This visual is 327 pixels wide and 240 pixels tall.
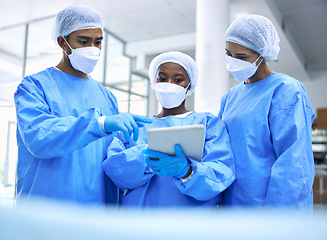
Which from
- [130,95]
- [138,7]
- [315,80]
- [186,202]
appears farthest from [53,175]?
[315,80]

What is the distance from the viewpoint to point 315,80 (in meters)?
7.96

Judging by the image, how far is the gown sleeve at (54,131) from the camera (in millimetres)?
1065

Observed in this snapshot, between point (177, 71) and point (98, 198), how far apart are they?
0.67 m

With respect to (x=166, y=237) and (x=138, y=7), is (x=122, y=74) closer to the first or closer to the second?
(x=138, y=7)

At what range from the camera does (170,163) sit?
1.09m

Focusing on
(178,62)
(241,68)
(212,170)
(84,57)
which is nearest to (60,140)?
(84,57)

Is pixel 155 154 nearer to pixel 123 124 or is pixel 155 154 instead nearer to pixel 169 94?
pixel 123 124

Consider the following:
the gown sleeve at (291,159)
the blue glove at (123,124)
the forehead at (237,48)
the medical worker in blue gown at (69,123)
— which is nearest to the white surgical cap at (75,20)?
the medical worker in blue gown at (69,123)

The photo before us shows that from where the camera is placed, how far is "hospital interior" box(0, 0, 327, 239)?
0.83ft

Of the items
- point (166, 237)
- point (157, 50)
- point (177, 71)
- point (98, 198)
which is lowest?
point (98, 198)

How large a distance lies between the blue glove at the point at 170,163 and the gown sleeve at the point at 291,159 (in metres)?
0.32

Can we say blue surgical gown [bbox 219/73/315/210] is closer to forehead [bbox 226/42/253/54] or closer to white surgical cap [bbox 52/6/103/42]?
forehead [bbox 226/42/253/54]

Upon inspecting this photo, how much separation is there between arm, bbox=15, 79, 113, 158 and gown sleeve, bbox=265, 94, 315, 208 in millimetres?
630

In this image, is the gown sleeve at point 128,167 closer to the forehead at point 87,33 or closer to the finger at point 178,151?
the finger at point 178,151
